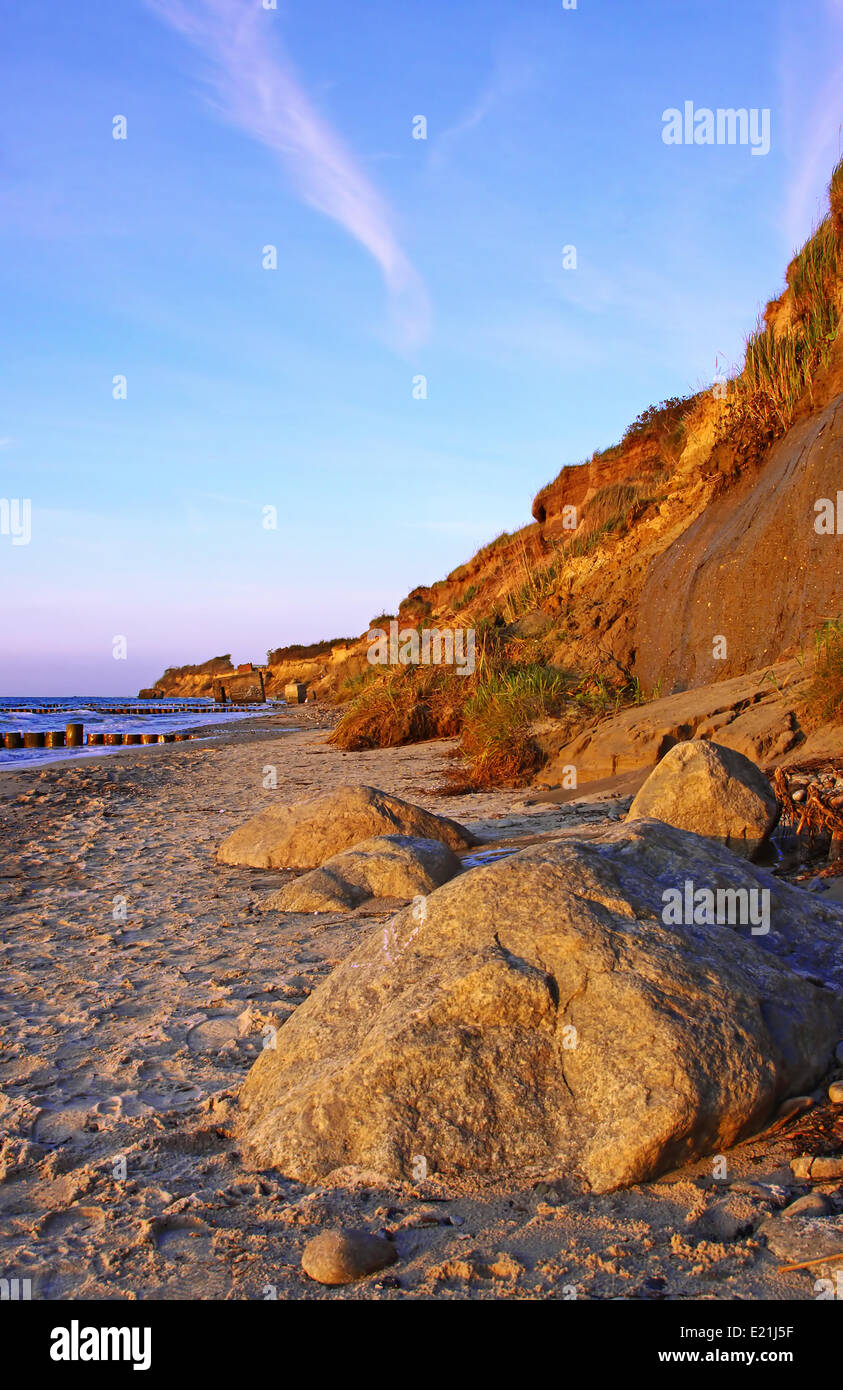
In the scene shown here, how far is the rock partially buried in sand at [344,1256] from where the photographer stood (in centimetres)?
176

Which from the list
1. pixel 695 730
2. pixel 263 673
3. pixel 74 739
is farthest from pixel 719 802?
pixel 263 673

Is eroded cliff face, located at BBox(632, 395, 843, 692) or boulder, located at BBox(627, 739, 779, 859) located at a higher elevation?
eroded cliff face, located at BBox(632, 395, 843, 692)

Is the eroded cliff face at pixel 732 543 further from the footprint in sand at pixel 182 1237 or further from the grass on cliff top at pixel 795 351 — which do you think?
the footprint in sand at pixel 182 1237

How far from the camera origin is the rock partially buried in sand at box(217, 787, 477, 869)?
5715mm

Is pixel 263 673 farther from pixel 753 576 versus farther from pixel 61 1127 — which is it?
pixel 61 1127

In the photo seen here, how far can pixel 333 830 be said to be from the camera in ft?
19.0

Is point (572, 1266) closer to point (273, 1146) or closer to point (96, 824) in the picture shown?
point (273, 1146)

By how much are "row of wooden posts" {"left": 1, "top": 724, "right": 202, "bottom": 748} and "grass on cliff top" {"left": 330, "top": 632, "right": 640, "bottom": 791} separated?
21.0 ft

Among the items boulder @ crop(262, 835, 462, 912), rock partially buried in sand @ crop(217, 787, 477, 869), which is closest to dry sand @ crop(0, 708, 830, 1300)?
boulder @ crop(262, 835, 462, 912)

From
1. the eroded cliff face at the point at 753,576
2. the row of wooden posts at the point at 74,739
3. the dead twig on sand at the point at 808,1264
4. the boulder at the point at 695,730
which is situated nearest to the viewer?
the dead twig on sand at the point at 808,1264

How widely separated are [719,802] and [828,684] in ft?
5.99

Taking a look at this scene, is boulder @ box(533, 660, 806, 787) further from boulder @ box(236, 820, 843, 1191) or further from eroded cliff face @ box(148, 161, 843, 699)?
boulder @ box(236, 820, 843, 1191)

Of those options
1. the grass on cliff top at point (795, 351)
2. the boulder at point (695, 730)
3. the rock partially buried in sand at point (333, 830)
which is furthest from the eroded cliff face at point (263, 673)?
the rock partially buried in sand at point (333, 830)

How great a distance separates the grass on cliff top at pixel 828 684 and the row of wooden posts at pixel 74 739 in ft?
45.0
